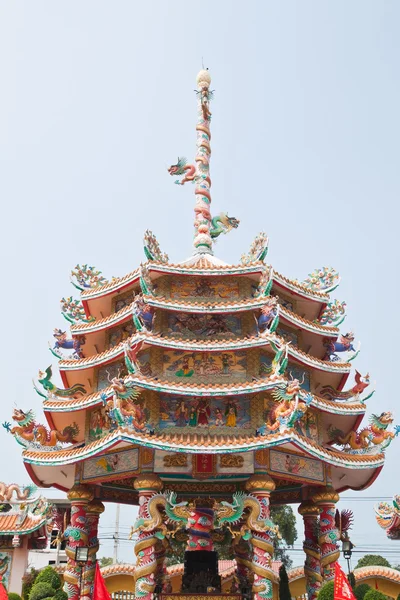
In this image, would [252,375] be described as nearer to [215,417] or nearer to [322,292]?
[215,417]

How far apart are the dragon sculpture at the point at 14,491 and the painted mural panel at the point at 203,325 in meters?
12.8

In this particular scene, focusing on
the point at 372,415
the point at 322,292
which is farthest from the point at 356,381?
the point at 322,292

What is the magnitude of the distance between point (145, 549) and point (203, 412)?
3903 mm

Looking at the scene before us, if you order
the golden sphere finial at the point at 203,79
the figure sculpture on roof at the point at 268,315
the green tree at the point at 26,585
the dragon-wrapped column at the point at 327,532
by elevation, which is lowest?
the green tree at the point at 26,585

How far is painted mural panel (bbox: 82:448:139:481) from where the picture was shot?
16430mm

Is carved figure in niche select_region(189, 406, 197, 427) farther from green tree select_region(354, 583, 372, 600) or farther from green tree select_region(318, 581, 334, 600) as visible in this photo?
green tree select_region(354, 583, 372, 600)

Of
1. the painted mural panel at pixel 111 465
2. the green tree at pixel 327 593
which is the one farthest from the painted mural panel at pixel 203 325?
the green tree at pixel 327 593

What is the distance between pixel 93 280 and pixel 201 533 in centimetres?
923

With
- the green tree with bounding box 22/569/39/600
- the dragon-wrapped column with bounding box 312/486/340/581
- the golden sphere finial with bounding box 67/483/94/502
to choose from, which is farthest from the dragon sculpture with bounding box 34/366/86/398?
the green tree with bounding box 22/569/39/600

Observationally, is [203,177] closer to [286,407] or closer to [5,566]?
[286,407]

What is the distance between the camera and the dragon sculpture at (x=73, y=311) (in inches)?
808

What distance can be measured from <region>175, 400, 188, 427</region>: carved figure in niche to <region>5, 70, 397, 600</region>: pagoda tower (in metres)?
0.03

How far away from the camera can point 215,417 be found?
16.7m

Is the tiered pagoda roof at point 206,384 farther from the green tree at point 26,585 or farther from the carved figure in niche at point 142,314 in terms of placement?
the green tree at point 26,585
